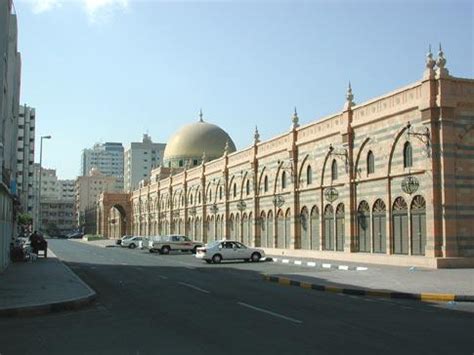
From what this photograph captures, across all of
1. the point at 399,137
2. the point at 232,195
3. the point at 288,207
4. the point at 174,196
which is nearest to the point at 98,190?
the point at 174,196

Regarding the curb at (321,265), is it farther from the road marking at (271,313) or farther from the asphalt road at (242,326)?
the road marking at (271,313)

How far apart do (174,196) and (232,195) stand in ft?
74.0

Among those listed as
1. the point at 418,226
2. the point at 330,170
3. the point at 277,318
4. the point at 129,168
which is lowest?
the point at 277,318

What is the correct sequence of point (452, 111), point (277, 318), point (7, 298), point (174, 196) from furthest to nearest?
point (174, 196)
point (452, 111)
point (7, 298)
point (277, 318)

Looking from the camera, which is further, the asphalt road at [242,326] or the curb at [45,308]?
the curb at [45,308]

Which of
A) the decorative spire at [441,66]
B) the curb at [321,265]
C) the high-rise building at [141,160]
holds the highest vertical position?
the high-rise building at [141,160]

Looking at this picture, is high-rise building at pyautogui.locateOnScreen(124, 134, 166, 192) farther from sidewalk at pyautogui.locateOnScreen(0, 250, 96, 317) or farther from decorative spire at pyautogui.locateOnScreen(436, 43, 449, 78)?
sidewalk at pyautogui.locateOnScreen(0, 250, 96, 317)

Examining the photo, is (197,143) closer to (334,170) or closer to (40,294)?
(334,170)

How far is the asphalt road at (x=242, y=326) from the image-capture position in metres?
A: 9.23

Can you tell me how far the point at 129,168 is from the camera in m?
185

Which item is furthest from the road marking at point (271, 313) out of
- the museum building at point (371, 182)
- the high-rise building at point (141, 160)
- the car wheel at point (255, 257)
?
the high-rise building at point (141, 160)

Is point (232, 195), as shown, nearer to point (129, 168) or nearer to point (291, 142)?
point (291, 142)

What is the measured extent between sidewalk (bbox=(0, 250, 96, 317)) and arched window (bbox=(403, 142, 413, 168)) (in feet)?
55.2

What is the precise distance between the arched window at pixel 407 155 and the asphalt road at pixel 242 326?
560 inches
